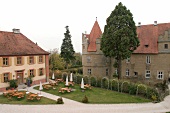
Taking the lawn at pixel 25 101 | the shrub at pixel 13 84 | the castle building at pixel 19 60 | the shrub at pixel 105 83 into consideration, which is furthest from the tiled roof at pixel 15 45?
the shrub at pixel 105 83

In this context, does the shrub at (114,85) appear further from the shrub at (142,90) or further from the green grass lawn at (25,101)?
the green grass lawn at (25,101)

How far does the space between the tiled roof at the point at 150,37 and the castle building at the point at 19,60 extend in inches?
741

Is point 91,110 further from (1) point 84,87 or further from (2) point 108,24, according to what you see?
(2) point 108,24

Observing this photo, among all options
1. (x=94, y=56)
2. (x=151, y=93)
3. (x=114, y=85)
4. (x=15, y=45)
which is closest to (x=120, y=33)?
(x=114, y=85)

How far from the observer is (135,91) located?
22.3 metres

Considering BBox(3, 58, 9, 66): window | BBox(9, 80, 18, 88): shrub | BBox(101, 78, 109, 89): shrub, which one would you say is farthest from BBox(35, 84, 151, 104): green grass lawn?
BBox(3, 58, 9, 66): window

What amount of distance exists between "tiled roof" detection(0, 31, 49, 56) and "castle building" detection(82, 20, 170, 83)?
408 inches

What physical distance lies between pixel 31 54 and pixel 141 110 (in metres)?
20.3

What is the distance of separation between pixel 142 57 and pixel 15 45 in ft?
77.5

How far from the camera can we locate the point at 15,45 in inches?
1125

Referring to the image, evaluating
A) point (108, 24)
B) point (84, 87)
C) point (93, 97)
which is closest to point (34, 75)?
point (84, 87)

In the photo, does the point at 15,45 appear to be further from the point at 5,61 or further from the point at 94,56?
the point at 94,56

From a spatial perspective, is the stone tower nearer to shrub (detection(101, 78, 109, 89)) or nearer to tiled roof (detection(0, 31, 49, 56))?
shrub (detection(101, 78, 109, 89))

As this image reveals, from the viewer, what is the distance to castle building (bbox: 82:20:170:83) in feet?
99.9
